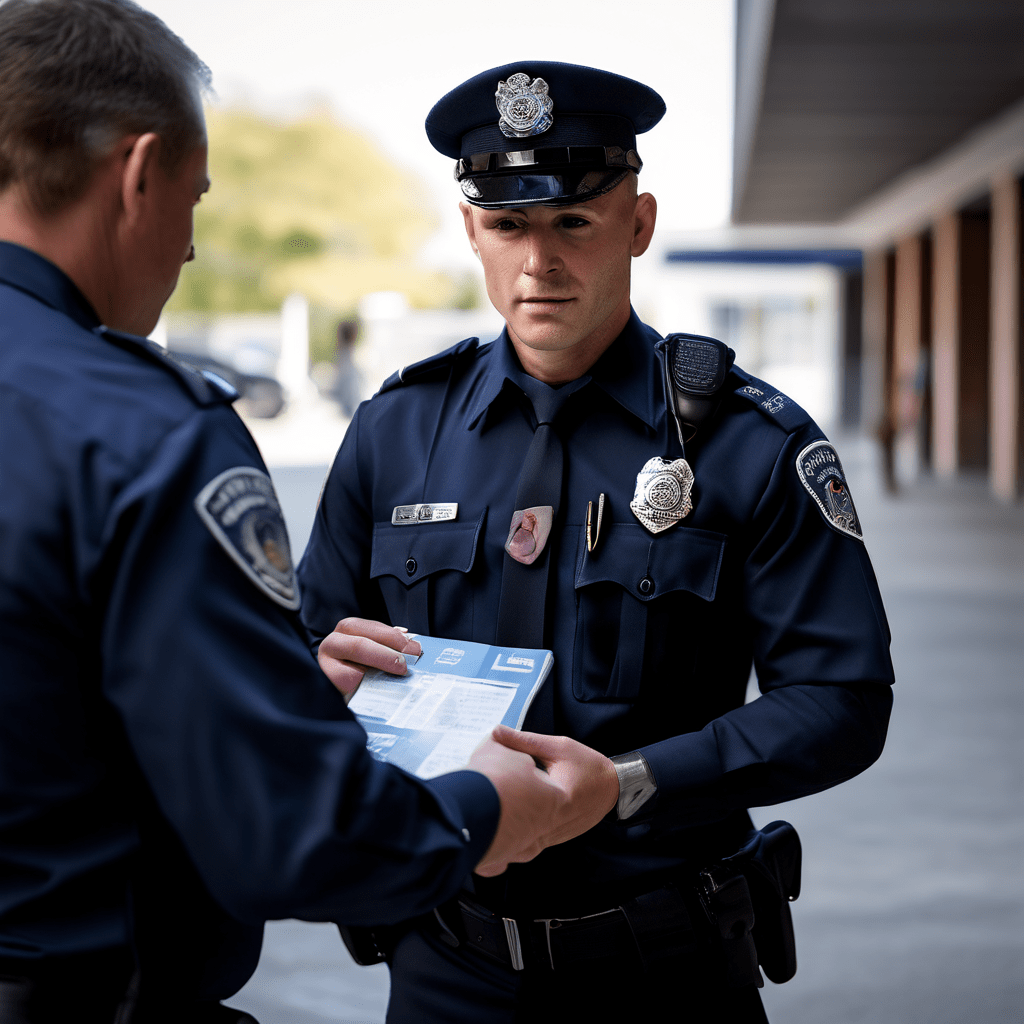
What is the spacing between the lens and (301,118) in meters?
33.5

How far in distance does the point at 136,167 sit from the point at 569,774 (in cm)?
83

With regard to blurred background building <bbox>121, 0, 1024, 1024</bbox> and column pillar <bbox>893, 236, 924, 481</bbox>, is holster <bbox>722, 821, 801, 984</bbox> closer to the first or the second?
blurred background building <bbox>121, 0, 1024, 1024</bbox>

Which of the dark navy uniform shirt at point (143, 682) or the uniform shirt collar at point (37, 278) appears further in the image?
the uniform shirt collar at point (37, 278)

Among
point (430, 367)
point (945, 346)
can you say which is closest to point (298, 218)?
point (945, 346)

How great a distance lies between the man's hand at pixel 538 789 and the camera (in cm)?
128

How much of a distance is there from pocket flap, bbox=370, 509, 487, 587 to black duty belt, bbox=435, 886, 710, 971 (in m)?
0.50

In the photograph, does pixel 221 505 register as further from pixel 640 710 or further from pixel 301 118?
pixel 301 118

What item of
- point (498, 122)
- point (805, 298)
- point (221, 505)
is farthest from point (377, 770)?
point (805, 298)

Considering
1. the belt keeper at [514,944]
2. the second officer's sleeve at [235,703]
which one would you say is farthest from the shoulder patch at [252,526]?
the belt keeper at [514,944]

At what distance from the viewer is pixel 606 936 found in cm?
157

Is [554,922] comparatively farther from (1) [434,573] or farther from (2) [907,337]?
(2) [907,337]

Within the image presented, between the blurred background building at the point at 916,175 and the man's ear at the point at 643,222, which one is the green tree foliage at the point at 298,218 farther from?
the man's ear at the point at 643,222

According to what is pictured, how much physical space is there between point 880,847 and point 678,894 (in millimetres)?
2661

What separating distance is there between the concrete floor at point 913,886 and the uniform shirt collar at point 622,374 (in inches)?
77.4
